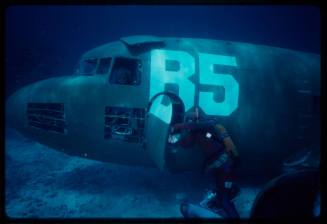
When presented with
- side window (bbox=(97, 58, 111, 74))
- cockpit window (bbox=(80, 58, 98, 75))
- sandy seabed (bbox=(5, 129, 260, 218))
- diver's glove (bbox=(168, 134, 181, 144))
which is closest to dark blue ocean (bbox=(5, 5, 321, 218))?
sandy seabed (bbox=(5, 129, 260, 218))

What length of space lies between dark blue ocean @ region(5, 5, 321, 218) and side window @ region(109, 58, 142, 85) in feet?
5.75

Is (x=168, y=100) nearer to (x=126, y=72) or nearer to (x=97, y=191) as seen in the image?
(x=126, y=72)

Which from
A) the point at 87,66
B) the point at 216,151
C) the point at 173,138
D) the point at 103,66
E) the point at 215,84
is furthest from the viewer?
the point at 87,66

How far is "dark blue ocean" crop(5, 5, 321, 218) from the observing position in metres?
6.17

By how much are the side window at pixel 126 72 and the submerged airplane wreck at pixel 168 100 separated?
2 centimetres

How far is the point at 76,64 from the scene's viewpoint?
22.7 ft

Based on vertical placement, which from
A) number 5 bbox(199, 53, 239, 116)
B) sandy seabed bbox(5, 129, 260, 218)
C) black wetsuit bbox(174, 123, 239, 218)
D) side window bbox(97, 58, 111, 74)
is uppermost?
side window bbox(97, 58, 111, 74)

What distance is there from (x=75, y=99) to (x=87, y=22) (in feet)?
94.0

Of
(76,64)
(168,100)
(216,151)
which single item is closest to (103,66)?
(76,64)

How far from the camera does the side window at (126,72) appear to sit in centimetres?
566

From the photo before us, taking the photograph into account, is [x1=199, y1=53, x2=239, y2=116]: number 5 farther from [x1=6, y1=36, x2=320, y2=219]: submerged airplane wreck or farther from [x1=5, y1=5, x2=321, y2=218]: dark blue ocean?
[x1=5, y1=5, x2=321, y2=218]: dark blue ocean

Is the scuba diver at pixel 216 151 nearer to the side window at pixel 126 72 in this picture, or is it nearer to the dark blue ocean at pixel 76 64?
the dark blue ocean at pixel 76 64

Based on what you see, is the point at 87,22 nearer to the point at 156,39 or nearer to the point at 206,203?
the point at 156,39

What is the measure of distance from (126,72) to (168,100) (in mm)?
1459
